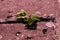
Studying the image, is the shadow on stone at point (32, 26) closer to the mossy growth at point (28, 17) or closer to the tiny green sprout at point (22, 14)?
the mossy growth at point (28, 17)

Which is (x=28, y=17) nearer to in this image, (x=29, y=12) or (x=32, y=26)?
(x=32, y=26)

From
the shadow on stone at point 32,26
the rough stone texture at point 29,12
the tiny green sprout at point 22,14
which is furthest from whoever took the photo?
the tiny green sprout at point 22,14

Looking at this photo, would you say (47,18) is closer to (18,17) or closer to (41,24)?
(41,24)

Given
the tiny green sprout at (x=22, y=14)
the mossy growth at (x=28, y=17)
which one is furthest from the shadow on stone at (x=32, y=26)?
the tiny green sprout at (x=22, y=14)

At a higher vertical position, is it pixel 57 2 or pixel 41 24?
pixel 57 2

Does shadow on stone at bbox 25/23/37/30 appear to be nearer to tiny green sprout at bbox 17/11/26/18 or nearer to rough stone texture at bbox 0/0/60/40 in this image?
rough stone texture at bbox 0/0/60/40

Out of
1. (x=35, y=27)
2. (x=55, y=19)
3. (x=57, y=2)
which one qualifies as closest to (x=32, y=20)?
(x=35, y=27)

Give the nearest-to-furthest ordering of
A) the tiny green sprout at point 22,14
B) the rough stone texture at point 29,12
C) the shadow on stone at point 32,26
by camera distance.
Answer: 1. the rough stone texture at point 29,12
2. the shadow on stone at point 32,26
3. the tiny green sprout at point 22,14

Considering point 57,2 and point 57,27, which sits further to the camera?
point 57,2

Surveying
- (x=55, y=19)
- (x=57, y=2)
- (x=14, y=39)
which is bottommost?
(x=14, y=39)
